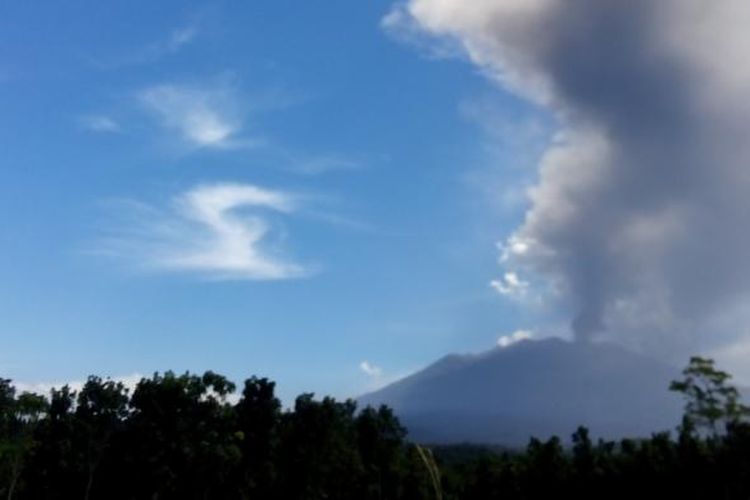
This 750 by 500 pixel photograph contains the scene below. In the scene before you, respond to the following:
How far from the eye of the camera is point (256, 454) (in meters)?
48.7

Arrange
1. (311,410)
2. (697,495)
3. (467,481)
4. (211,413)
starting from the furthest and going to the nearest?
(467,481), (311,410), (211,413), (697,495)

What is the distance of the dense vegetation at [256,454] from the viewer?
142 ft

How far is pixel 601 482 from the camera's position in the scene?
47.1m

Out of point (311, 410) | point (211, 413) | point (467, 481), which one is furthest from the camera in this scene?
point (467, 481)

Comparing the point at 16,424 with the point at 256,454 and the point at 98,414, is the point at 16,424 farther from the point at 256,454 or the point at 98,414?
the point at 256,454

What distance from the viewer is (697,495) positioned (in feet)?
142

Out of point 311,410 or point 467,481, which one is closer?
point 311,410

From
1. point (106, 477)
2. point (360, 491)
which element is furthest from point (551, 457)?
point (106, 477)

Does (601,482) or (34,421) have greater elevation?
(34,421)

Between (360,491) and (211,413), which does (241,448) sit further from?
(360,491)

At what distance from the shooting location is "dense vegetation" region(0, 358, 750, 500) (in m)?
43.3

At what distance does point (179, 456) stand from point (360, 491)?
11.6 m

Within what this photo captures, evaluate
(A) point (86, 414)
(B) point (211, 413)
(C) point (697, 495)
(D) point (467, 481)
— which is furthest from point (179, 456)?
(C) point (697, 495)

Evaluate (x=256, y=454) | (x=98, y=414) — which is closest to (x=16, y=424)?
(x=98, y=414)
